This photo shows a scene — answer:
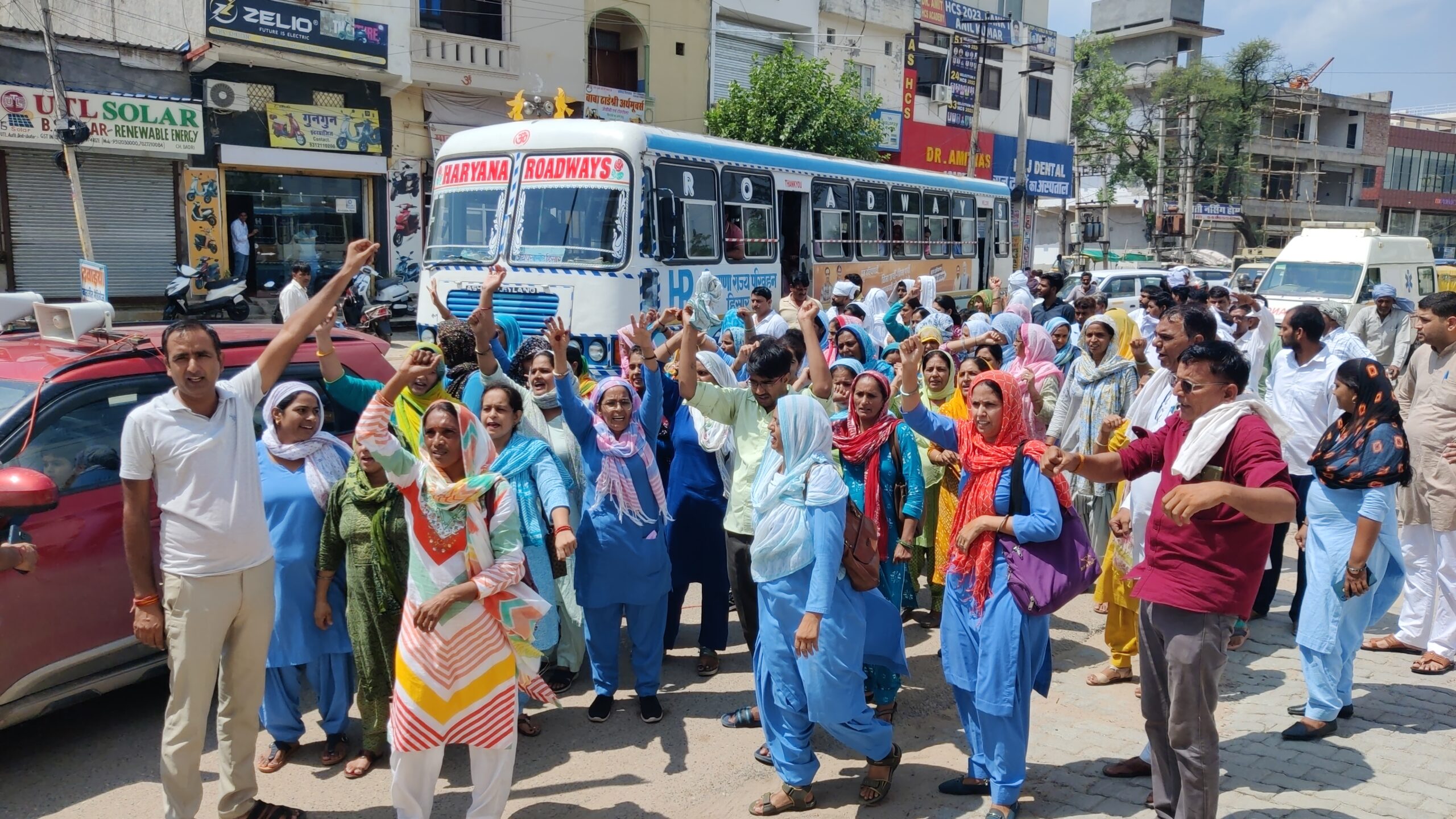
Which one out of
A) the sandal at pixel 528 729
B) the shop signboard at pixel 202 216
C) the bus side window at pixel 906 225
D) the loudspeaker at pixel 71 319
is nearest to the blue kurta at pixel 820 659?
the sandal at pixel 528 729

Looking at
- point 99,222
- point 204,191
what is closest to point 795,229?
point 204,191

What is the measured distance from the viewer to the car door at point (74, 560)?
377 centimetres

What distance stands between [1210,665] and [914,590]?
2.76m

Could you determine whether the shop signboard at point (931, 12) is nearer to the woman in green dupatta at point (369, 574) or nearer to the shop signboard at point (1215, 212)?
the shop signboard at point (1215, 212)

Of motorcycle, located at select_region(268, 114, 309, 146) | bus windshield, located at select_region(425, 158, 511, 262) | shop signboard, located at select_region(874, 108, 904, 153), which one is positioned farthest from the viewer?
shop signboard, located at select_region(874, 108, 904, 153)

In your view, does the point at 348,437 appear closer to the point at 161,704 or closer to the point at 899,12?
the point at 161,704

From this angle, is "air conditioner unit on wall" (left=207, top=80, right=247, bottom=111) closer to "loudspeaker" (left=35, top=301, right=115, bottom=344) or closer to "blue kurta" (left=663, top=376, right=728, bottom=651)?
"loudspeaker" (left=35, top=301, right=115, bottom=344)

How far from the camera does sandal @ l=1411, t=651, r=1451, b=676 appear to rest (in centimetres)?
518

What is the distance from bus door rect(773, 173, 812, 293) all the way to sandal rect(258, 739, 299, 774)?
885 cm

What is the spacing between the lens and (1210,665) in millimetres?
3219

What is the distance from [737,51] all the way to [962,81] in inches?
331

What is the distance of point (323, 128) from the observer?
18.0 meters

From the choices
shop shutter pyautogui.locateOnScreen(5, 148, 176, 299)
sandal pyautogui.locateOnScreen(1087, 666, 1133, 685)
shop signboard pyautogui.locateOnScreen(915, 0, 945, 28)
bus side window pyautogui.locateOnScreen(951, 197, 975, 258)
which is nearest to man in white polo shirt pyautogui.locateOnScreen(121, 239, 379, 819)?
sandal pyautogui.locateOnScreen(1087, 666, 1133, 685)

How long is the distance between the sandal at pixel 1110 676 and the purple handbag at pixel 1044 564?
5.36ft
